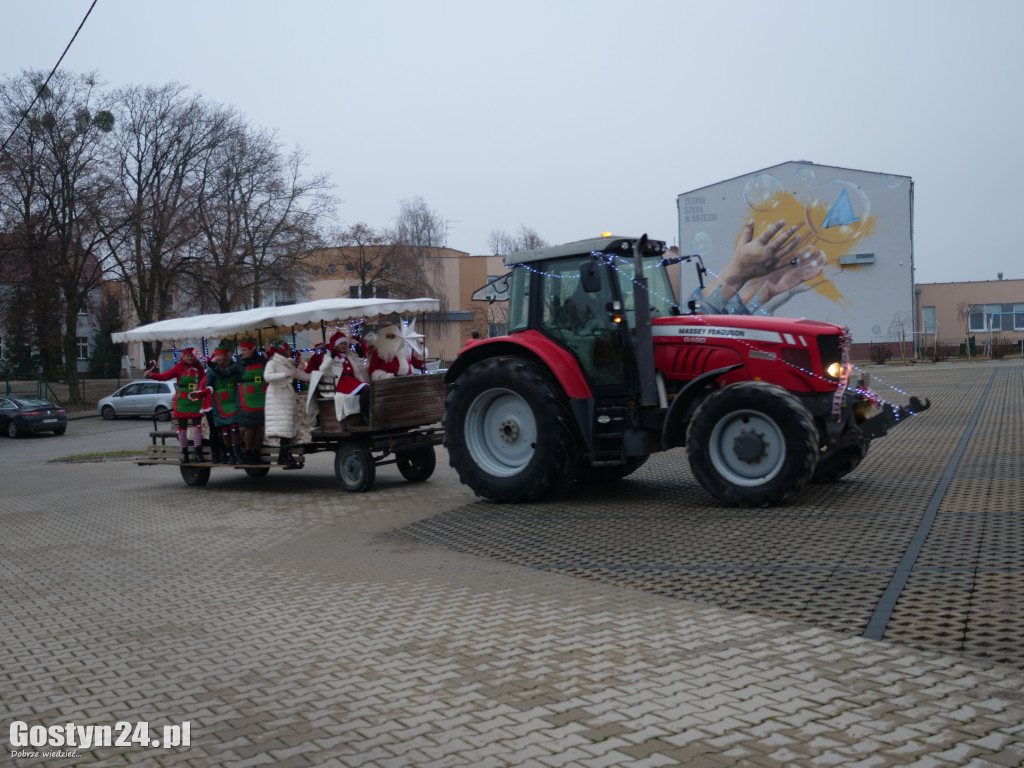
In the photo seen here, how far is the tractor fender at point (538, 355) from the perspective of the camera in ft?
34.1

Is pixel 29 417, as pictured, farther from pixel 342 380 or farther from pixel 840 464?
pixel 840 464

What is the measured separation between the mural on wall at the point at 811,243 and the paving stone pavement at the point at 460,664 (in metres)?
46.3

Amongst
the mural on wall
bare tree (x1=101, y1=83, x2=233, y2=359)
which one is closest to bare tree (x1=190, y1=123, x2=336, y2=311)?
bare tree (x1=101, y1=83, x2=233, y2=359)

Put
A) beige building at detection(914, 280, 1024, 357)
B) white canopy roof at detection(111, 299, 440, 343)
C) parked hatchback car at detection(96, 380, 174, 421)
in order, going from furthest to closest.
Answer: beige building at detection(914, 280, 1024, 357), parked hatchback car at detection(96, 380, 174, 421), white canopy roof at detection(111, 299, 440, 343)

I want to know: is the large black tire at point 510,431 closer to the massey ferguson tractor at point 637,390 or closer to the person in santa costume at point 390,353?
the massey ferguson tractor at point 637,390

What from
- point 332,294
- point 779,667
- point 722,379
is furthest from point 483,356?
point 332,294

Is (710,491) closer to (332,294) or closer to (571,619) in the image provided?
(571,619)

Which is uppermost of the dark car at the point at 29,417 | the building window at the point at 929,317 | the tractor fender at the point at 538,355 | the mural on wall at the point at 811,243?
the mural on wall at the point at 811,243

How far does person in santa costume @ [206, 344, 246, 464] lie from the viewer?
13.8m

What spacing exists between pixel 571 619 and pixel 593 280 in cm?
476

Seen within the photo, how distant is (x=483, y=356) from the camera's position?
11289 mm

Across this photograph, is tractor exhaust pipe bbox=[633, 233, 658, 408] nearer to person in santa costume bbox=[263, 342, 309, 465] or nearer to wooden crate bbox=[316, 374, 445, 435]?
wooden crate bbox=[316, 374, 445, 435]

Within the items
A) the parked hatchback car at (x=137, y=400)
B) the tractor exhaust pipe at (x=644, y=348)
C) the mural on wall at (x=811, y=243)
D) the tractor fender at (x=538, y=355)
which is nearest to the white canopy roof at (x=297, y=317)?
the tractor fender at (x=538, y=355)

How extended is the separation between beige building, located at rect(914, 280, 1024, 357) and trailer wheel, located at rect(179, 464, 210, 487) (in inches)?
2203
